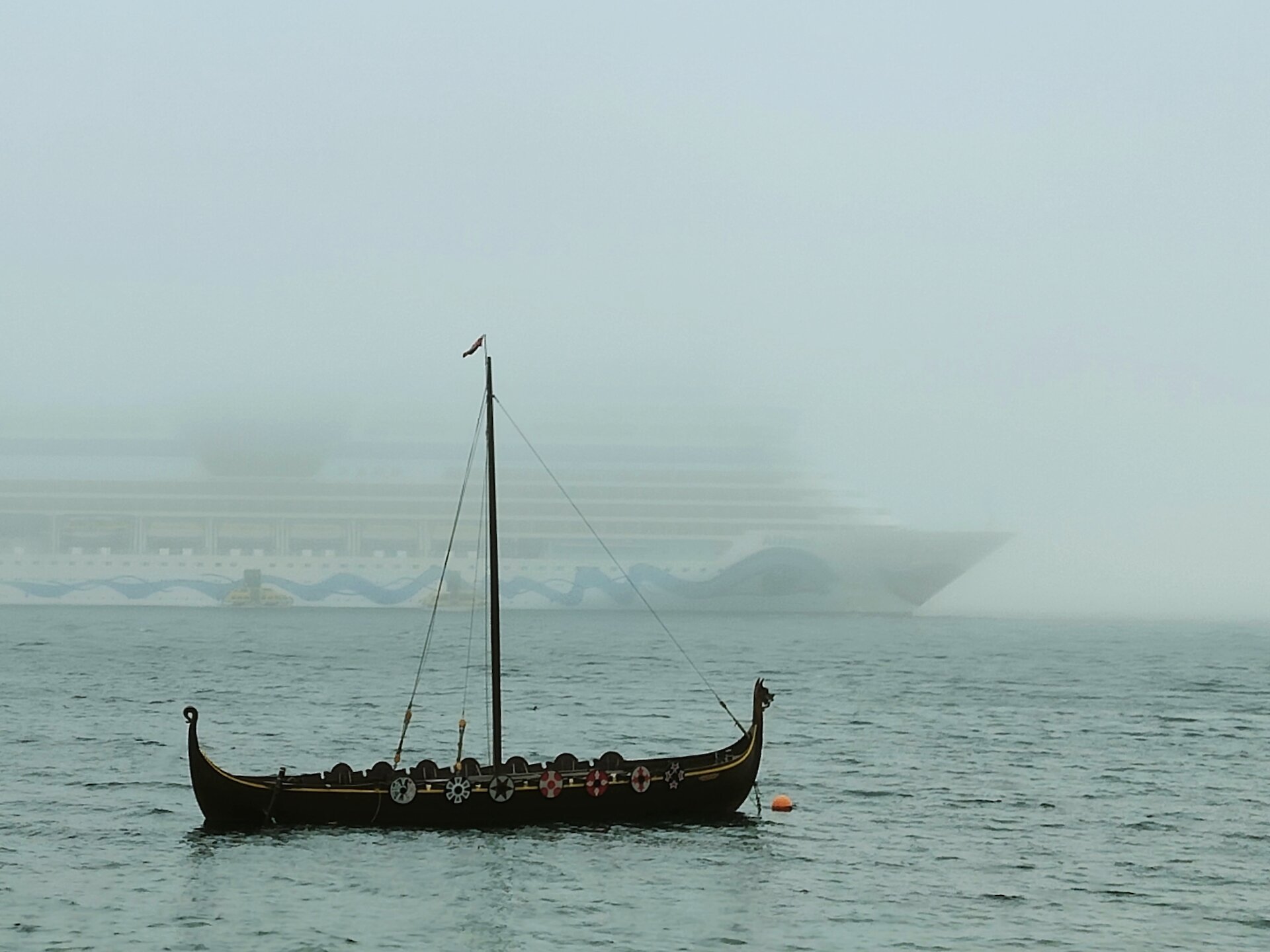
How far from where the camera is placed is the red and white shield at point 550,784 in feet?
97.6

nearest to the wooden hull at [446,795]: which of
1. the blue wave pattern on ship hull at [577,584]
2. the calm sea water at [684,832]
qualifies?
the calm sea water at [684,832]

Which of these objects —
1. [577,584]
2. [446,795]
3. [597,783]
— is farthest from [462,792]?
[577,584]

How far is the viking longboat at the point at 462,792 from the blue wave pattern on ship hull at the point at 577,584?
140623 mm

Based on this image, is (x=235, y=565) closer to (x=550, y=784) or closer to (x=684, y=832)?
(x=684, y=832)

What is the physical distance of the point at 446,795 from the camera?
29.5 meters

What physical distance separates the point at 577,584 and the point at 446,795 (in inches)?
6120

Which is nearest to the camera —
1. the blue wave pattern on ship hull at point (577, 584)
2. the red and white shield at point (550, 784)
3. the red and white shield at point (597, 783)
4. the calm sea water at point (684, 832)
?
the calm sea water at point (684, 832)

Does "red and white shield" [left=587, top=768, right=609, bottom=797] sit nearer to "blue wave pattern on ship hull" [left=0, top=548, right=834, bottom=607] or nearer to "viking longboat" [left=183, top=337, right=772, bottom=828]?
"viking longboat" [left=183, top=337, right=772, bottom=828]

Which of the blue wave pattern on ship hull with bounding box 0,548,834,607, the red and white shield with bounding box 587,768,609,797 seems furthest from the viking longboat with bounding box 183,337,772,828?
the blue wave pattern on ship hull with bounding box 0,548,834,607

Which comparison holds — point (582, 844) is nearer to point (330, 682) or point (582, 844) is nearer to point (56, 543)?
point (330, 682)

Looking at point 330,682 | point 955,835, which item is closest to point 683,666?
point 330,682

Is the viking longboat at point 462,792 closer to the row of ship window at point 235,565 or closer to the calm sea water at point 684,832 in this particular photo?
the calm sea water at point 684,832

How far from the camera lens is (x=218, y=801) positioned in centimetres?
3006

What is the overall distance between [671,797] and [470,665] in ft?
240
